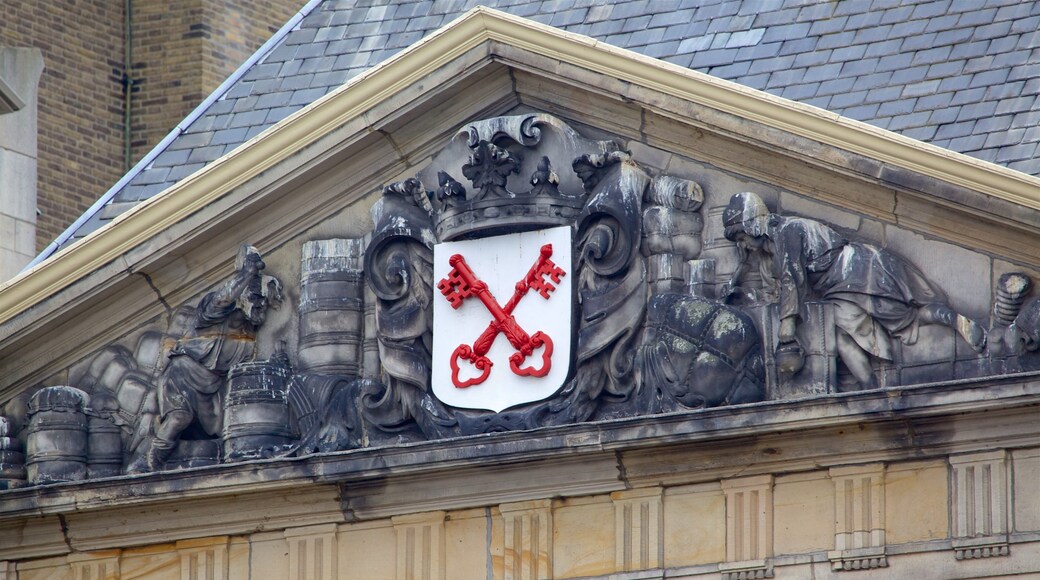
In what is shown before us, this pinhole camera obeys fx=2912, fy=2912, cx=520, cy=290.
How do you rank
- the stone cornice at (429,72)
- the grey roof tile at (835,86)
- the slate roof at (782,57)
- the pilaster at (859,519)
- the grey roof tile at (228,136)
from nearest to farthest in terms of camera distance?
the stone cornice at (429,72) → the pilaster at (859,519) → the slate roof at (782,57) → the grey roof tile at (835,86) → the grey roof tile at (228,136)

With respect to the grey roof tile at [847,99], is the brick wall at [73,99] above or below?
above

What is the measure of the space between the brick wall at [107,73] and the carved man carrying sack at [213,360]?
7.84 m

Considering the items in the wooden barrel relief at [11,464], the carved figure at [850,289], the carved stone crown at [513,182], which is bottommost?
the wooden barrel relief at [11,464]

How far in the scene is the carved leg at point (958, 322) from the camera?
17.7m

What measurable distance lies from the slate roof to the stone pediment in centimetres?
127

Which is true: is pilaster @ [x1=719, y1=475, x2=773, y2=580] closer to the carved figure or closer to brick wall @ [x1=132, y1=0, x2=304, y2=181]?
the carved figure

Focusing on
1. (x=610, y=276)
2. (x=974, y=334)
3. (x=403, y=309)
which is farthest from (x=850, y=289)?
(x=403, y=309)

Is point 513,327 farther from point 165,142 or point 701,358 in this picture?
point 165,142

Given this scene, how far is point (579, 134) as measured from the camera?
19.3m

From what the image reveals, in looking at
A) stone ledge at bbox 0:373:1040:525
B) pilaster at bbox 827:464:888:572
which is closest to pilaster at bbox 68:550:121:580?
stone ledge at bbox 0:373:1040:525

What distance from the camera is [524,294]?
62.7 ft

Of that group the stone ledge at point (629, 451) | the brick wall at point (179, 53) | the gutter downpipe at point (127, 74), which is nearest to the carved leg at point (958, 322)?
the stone ledge at point (629, 451)

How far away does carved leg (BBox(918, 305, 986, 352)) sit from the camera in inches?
698

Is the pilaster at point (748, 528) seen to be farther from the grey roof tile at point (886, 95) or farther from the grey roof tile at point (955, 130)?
the grey roof tile at point (886, 95)
